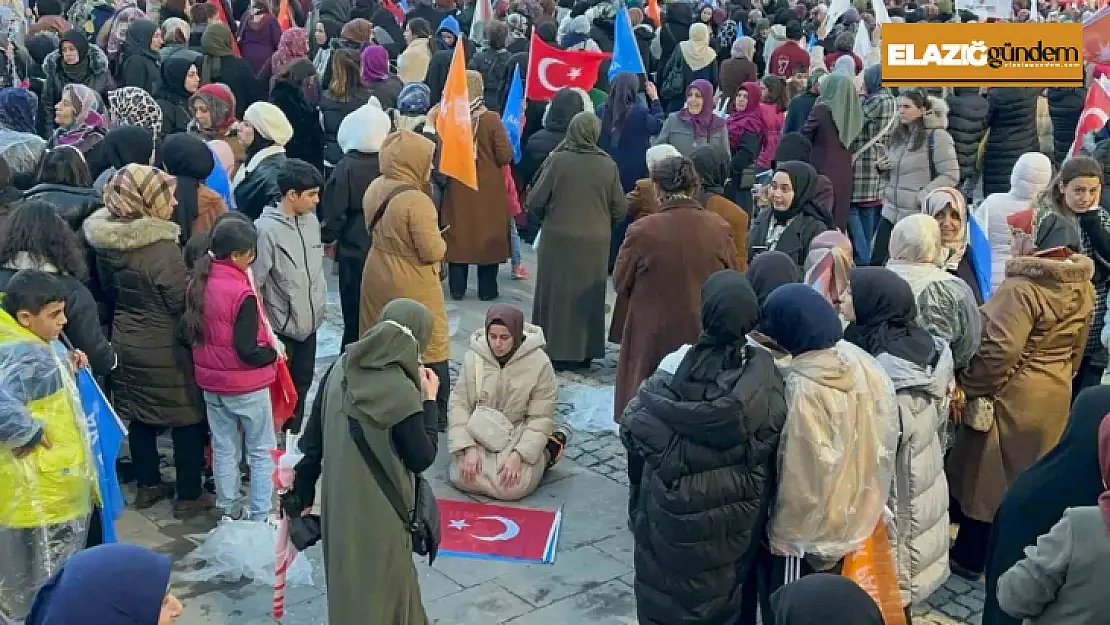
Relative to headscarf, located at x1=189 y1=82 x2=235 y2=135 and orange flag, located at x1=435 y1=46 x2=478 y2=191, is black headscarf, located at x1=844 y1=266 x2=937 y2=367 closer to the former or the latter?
orange flag, located at x1=435 y1=46 x2=478 y2=191

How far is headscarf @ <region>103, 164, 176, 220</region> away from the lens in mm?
6355

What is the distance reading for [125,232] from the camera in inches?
250

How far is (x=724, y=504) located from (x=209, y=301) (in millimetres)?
2840

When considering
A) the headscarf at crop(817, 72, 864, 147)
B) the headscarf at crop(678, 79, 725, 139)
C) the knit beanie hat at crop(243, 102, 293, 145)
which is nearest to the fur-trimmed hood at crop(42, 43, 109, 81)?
the knit beanie hat at crop(243, 102, 293, 145)

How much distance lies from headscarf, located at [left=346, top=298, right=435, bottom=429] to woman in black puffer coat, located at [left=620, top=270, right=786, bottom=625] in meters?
0.91

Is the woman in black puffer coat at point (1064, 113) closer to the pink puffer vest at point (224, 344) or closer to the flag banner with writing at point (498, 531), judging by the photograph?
the flag banner with writing at point (498, 531)

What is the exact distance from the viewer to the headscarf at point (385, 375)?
4578 mm

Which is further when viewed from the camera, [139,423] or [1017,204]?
[1017,204]

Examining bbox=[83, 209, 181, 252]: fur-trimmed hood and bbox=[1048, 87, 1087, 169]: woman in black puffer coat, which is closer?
bbox=[83, 209, 181, 252]: fur-trimmed hood

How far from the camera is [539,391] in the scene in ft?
24.0

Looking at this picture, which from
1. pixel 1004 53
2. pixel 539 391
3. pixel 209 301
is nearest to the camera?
pixel 209 301

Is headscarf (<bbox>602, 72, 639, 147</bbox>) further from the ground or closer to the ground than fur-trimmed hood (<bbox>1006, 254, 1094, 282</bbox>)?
further from the ground

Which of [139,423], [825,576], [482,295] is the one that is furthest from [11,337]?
[482,295]

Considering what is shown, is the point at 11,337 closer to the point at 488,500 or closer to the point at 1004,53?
the point at 488,500
